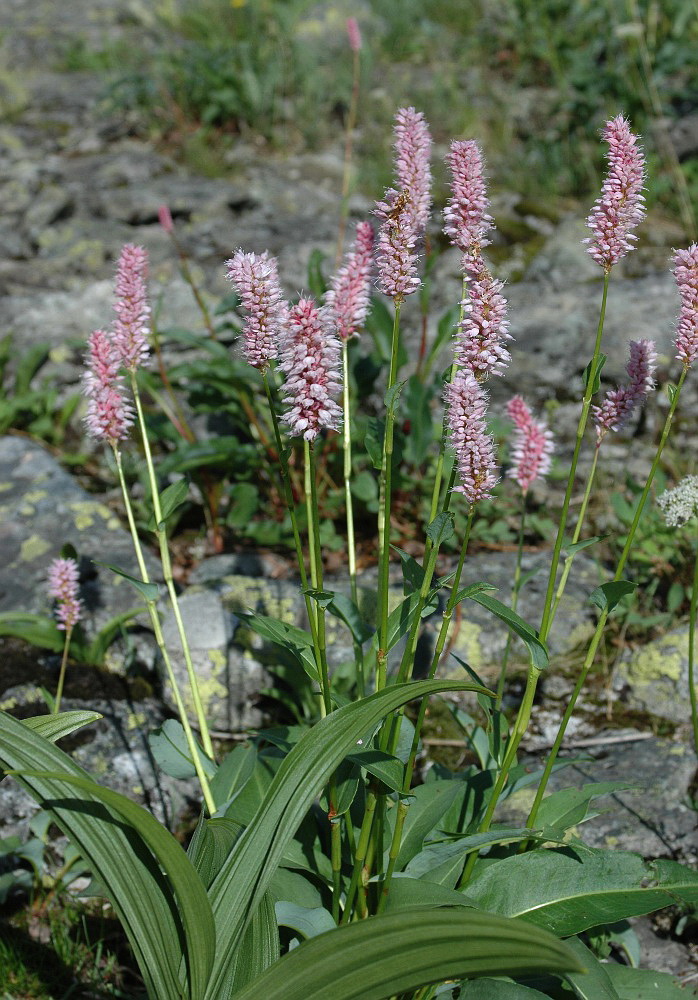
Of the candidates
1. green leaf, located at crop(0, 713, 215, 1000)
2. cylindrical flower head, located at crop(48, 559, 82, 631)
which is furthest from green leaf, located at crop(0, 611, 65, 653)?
green leaf, located at crop(0, 713, 215, 1000)

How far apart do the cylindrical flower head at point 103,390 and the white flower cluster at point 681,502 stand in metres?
1.36

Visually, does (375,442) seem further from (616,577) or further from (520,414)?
(616,577)

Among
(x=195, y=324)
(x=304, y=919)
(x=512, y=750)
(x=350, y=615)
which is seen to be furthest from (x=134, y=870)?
(x=195, y=324)

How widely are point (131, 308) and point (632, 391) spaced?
111 cm

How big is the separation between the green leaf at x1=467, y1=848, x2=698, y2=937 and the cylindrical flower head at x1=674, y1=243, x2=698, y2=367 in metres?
1.08

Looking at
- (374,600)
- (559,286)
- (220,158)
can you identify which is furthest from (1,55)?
(374,600)

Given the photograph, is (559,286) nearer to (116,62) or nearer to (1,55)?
(116,62)

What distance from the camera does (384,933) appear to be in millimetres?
1381

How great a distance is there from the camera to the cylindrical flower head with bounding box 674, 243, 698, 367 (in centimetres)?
162

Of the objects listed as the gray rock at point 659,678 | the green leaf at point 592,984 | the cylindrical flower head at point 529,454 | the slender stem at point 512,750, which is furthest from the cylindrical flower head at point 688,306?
the gray rock at point 659,678

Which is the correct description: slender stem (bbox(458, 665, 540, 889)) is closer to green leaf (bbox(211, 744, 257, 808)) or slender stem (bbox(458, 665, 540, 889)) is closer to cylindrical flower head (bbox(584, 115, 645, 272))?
green leaf (bbox(211, 744, 257, 808))

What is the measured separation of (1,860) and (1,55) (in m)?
9.05

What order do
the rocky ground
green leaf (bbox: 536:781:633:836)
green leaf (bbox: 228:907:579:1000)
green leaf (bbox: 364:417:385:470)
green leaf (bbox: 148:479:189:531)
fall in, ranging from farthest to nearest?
the rocky ground < green leaf (bbox: 536:781:633:836) < green leaf (bbox: 148:479:189:531) < green leaf (bbox: 364:417:385:470) < green leaf (bbox: 228:907:579:1000)

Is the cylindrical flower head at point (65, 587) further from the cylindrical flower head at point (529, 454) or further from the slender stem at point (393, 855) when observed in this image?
the cylindrical flower head at point (529, 454)
